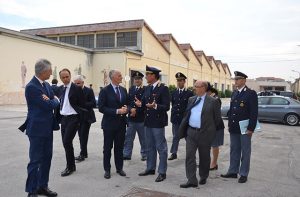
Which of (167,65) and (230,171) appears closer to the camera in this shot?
(230,171)

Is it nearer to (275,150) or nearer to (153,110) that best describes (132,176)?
(153,110)

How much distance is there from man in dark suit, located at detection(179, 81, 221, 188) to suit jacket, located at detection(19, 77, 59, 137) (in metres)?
2.22

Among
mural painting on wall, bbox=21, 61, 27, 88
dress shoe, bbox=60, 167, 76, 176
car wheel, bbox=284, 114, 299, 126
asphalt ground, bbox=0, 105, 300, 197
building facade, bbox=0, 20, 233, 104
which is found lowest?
asphalt ground, bbox=0, 105, 300, 197

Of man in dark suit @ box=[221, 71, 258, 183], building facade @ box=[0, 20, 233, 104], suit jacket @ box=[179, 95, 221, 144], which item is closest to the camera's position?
suit jacket @ box=[179, 95, 221, 144]

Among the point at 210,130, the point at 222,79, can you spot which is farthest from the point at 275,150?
the point at 222,79

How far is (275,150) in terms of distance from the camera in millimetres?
9211

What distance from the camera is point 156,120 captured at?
6.01 m

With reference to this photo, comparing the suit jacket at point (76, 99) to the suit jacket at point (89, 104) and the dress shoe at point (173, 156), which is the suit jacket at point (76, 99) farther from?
the dress shoe at point (173, 156)

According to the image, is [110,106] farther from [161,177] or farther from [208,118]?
[208,118]

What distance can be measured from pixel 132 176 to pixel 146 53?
30018 mm

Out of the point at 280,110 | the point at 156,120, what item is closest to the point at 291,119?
the point at 280,110

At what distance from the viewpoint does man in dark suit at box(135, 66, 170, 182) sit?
5.98m

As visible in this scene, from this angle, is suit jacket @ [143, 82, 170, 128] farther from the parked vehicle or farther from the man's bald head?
the parked vehicle

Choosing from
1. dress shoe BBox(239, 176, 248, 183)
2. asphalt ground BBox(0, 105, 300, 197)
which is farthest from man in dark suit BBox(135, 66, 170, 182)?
dress shoe BBox(239, 176, 248, 183)
